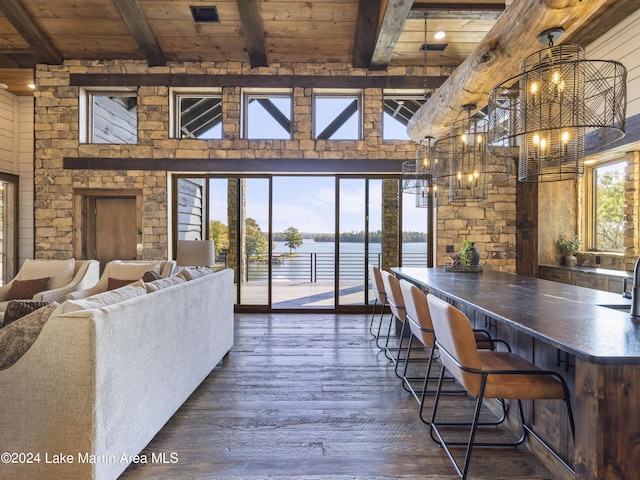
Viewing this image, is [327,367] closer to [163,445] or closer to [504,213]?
[163,445]

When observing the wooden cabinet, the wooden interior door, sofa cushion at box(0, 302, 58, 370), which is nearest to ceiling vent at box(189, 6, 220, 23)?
the wooden interior door

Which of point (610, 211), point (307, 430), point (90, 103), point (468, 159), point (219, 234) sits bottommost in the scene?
point (307, 430)

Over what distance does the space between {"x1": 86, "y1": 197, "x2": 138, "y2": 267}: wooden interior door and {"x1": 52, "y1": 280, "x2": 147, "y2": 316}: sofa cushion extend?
3.92 meters

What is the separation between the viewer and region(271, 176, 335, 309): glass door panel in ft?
19.6

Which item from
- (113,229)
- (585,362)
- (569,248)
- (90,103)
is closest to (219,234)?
(113,229)

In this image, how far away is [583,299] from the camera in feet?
Result: 8.07

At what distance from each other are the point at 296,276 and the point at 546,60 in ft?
18.1

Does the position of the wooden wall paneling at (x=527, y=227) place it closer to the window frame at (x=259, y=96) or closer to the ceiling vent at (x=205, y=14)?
the window frame at (x=259, y=96)

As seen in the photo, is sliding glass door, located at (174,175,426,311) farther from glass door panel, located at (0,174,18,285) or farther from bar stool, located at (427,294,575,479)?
bar stool, located at (427,294,575,479)

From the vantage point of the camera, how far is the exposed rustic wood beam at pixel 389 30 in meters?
4.10

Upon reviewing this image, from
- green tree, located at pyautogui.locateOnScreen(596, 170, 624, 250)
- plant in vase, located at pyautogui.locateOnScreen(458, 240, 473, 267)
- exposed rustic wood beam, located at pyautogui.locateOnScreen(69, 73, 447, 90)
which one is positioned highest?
exposed rustic wood beam, located at pyautogui.locateOnScreen(69, 73, 447, 90)

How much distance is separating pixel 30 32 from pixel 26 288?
12.1 ft

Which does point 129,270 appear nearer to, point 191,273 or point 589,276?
point 191,273

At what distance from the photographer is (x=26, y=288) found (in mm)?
4207
